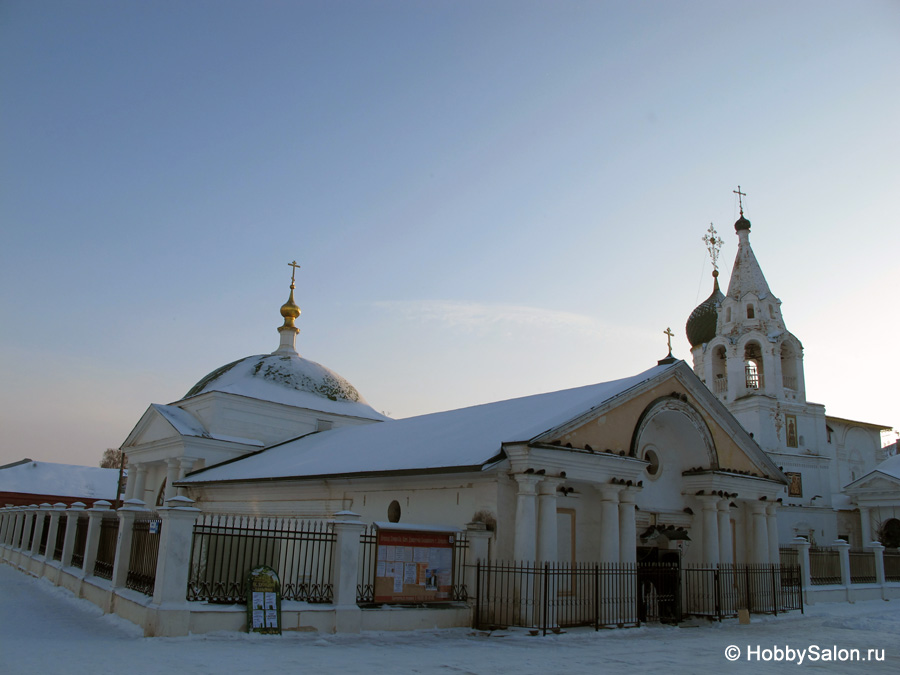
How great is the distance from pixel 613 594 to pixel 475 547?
3562 millimetres

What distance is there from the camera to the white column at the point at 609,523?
16484mm

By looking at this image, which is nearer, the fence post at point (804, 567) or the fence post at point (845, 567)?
the fence post at point (804, 567)

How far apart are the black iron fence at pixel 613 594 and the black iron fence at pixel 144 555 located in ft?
20.0

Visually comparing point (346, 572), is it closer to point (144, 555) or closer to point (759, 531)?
point (144, 555)

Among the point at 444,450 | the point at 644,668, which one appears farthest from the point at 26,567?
the point at 644,668

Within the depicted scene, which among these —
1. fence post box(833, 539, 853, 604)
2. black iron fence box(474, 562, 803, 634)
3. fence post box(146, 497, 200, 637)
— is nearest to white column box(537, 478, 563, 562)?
black iron fence box(474, 562, 803, 634)

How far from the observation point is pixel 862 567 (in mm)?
25922

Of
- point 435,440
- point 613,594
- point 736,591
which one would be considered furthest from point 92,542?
point 736,591

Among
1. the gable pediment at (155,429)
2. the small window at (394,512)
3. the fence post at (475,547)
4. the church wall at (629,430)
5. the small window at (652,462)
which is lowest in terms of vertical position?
the fence post at (475,547)

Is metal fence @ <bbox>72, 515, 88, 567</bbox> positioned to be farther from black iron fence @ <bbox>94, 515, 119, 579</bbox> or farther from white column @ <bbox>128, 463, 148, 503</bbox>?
white column @ <bbox>128, 463, 148, 503</bbox>

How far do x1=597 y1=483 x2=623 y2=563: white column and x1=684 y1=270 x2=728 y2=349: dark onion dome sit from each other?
35.1 m

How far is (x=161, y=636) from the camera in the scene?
10969mm

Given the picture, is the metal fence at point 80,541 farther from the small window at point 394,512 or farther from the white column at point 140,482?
the white column at point 140,482

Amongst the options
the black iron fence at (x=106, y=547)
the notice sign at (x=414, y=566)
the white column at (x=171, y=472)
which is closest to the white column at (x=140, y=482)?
the white column at (x=171, y=472)
